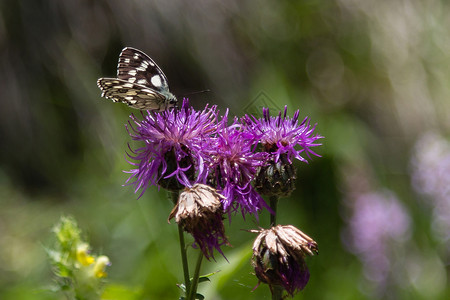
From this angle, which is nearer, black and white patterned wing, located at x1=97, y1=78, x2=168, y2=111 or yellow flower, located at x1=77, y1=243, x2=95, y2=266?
yellow flower, located at x1=77, y1=243, x2=95, y2=266

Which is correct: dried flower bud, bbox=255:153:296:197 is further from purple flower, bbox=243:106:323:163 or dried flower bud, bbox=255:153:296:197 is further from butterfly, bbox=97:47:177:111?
butterfly, bbox=97:47:177:111

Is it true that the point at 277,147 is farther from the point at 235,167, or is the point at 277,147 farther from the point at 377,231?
the point at 377,231

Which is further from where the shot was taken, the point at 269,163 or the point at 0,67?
the point at 0,67

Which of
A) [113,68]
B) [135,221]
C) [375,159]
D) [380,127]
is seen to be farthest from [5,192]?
[380,127]

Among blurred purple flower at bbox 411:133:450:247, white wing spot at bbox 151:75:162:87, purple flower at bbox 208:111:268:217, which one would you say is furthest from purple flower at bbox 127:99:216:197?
blurred purple flower at bbox 411:133:450:247

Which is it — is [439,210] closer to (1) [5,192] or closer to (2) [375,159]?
(2) [375,159]

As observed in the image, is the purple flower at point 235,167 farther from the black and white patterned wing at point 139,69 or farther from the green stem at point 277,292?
the black and white patterned wing at point 139,69
